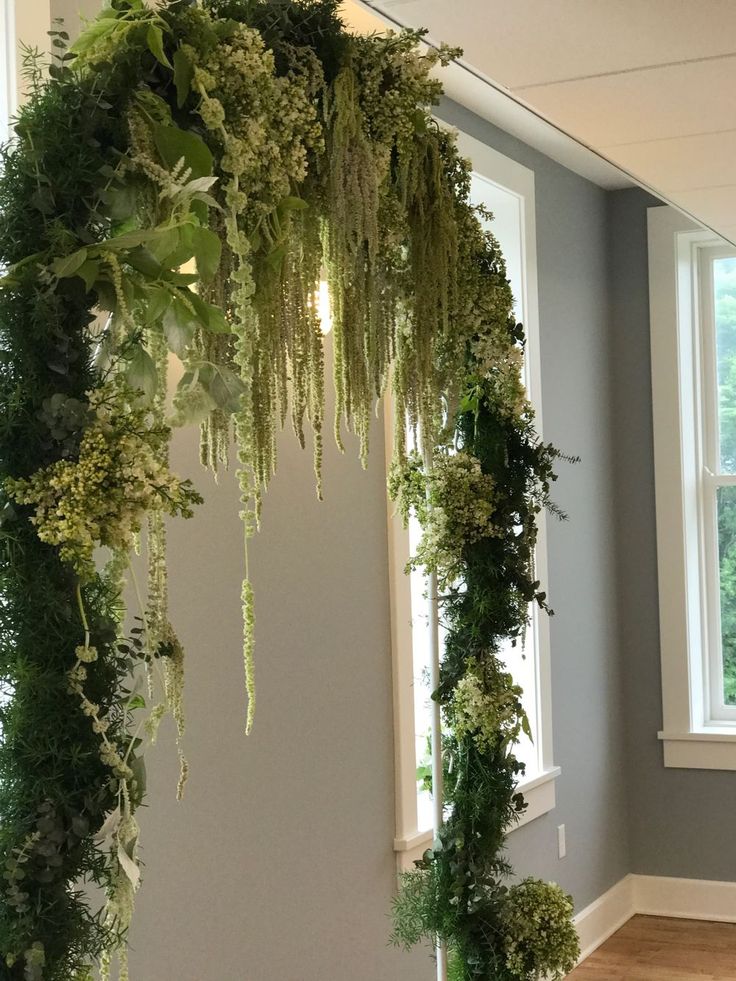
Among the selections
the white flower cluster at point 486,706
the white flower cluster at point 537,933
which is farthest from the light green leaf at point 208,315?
the white flower cluster at point 537,933

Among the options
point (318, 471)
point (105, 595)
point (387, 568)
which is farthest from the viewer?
point (387, 568)

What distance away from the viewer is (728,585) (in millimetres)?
5207

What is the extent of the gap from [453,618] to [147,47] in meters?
1.46

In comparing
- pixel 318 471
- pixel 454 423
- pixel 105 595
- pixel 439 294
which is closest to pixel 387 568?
pixel 454 423

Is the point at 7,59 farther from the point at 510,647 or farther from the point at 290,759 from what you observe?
the point at 510,647

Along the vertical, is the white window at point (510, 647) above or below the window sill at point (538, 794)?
above

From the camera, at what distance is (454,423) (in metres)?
2.52

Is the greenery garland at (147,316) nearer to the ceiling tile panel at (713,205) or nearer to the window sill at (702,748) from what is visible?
the ceiling tile panel at (713,205)

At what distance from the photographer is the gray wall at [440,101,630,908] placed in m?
4.55

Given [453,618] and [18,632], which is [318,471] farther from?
[453,618]

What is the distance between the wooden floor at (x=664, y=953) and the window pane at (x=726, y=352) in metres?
1.83

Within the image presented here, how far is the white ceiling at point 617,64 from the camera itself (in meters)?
2.13

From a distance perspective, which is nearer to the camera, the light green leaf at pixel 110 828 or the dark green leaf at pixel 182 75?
the light green leaf at pixel 110 828

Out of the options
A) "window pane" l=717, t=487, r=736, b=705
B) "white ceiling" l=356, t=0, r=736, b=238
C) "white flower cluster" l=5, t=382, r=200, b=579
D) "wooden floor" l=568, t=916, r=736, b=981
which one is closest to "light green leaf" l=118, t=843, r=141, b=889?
"white flower cluster" l=5, t=382, r=200, b=579
